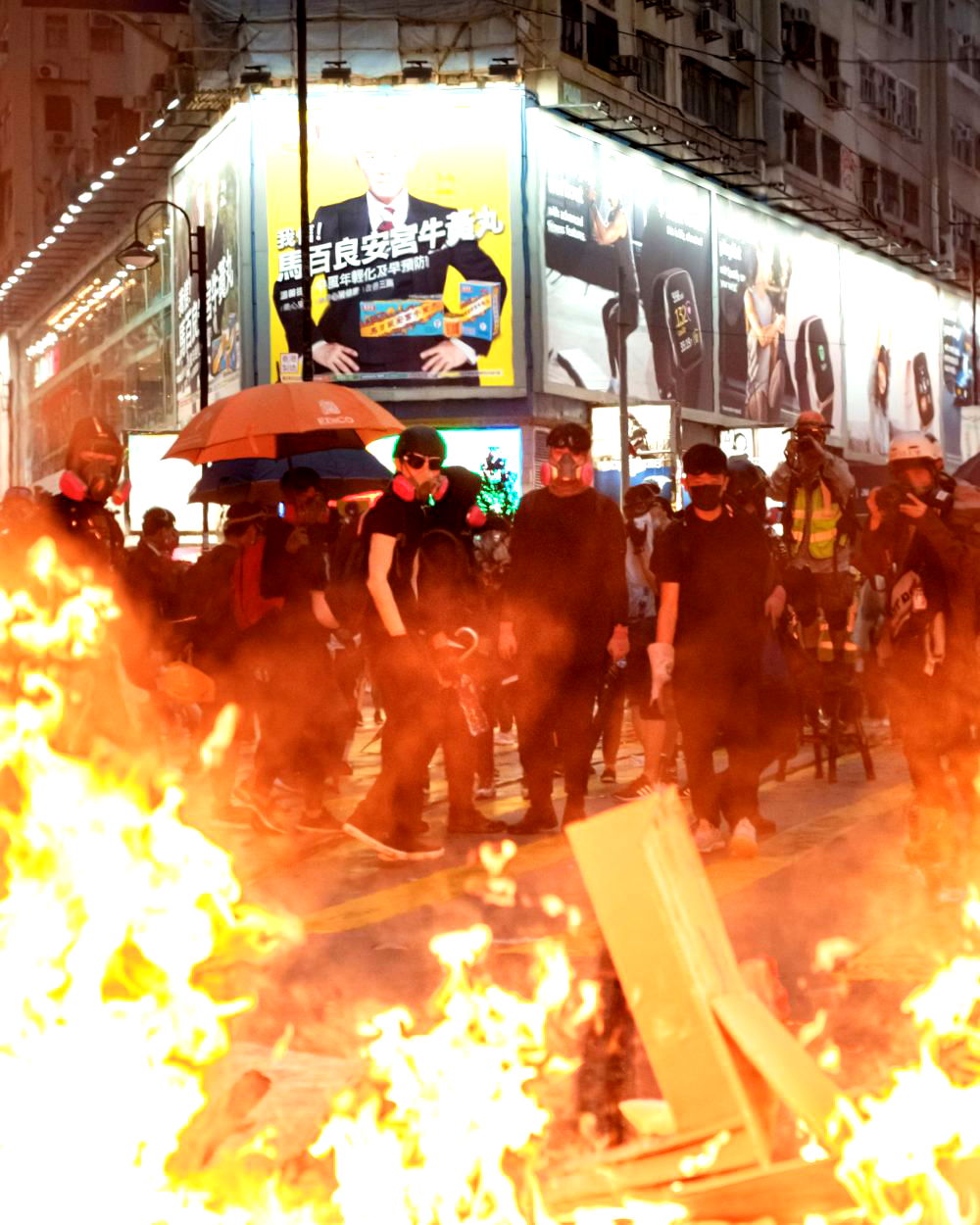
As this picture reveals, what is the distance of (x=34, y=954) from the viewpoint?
12.6ft

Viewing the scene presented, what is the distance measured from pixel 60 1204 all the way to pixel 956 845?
15.7 ft

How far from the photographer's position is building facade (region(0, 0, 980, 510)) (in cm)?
3127

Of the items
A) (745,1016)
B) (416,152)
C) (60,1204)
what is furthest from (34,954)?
(416,152)

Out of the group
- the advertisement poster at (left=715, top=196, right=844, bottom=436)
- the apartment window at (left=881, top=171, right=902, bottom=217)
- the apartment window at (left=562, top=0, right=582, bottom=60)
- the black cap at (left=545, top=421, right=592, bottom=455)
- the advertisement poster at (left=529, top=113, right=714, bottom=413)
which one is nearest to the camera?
the black cap at (left=545, top=421, right=592, bottom=455)

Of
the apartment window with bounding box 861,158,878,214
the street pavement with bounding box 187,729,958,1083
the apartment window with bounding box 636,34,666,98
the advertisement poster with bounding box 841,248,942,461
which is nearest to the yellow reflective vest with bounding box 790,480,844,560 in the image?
the street pavement with bounding box 187,729,958,1083

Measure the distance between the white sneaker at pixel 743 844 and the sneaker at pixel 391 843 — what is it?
134cm

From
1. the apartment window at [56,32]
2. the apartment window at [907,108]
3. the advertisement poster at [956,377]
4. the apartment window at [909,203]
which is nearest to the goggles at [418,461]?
the apartment window at [909,203]

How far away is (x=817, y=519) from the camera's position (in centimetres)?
1145

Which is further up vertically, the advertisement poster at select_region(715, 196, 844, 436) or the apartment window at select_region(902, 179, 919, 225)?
the apartment window at select_region(902, 179, 919, 225)

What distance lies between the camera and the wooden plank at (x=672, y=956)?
3100mm

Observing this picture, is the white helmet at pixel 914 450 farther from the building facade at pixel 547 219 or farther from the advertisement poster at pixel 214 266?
the advertisement poster at pixel 214 266

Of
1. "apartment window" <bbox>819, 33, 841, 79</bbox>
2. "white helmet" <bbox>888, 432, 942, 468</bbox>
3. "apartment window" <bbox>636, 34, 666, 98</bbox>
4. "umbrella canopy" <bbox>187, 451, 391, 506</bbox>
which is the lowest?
"white helmet" <bbox>888, 432, 942, 468</bbox>

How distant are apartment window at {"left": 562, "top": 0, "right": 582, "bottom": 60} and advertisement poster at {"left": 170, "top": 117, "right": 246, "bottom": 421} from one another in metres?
6.11

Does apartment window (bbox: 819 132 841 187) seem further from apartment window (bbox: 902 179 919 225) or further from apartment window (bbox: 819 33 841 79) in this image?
apartment window (bbox: 902 179 919 225)
